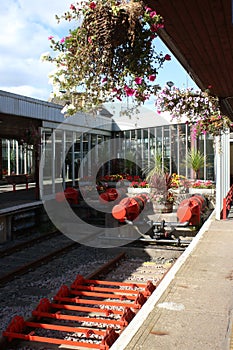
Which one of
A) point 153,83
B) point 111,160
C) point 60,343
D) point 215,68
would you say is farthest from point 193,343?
point 111,160

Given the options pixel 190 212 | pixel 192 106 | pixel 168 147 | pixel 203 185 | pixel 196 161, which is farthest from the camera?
pixel 168 147

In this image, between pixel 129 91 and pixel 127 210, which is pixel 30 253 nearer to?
pixel 127 210

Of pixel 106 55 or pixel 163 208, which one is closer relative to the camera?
pixel 106 55

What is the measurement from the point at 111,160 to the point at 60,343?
14.0 metres

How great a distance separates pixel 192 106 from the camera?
195 inches

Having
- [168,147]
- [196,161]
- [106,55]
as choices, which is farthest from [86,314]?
[168,147]

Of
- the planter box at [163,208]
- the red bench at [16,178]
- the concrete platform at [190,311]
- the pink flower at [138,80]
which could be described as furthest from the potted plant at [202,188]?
the pink flower at [138,80]

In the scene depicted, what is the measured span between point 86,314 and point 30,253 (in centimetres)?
367

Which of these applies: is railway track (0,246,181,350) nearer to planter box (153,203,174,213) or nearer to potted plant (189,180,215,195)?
planter box (153,203,174,213)

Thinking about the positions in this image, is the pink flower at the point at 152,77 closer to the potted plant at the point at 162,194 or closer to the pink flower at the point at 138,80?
the pink flower at the point at 138,80

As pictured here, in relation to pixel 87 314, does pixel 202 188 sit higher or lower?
higher

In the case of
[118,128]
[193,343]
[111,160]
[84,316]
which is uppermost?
[118,128]

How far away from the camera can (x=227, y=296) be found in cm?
378

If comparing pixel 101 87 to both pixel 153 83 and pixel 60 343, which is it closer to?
pixel 153 83
